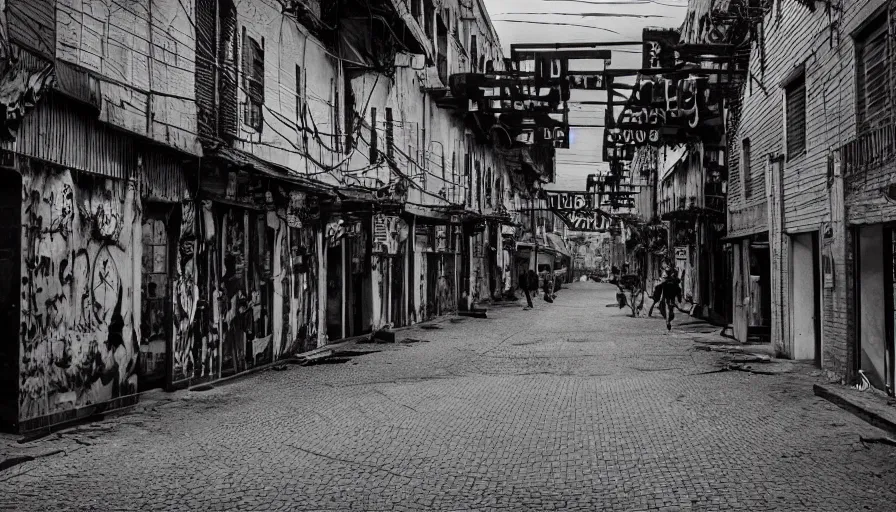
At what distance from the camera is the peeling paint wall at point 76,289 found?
7840 mm

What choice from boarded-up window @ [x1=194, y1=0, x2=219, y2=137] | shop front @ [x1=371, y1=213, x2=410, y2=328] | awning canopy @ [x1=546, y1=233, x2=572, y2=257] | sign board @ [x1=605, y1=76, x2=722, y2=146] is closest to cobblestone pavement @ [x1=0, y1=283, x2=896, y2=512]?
boarded-up window @ [x1=194, y1=0, x2=219, y2=137]

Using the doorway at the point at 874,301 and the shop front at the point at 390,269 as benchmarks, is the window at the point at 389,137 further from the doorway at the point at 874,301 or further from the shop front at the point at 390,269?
the doorway at the point at 874,301

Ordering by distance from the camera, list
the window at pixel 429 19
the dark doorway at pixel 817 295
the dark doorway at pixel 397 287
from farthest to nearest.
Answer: the window at pixel 429 19, the dark doorway at pixel 397 287, the dark doorway at pixel 817 295

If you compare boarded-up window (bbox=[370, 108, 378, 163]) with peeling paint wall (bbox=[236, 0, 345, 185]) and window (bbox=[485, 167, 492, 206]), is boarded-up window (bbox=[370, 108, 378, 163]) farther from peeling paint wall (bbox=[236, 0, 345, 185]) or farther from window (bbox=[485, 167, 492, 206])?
window (bbox=[485, 167, 492, 206])

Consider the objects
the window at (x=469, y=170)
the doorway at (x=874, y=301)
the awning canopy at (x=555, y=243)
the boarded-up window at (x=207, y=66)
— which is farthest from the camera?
the awning canopy at (x=555, y=243)

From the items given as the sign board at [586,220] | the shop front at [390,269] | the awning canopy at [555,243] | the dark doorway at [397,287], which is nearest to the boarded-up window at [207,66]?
the shop front at [390,269]

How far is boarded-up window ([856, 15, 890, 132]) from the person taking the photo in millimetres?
9867

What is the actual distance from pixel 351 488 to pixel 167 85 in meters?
6.87

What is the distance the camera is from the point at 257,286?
13289mm

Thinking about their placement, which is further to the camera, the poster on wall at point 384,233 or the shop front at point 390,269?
the shop front at point 390,269

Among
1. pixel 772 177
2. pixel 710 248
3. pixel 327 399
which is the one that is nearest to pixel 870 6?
pixel 772 177

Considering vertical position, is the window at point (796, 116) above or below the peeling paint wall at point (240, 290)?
above

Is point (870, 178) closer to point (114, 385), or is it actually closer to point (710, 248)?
point (114, 385)

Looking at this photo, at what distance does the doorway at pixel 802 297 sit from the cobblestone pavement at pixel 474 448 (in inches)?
86.0
